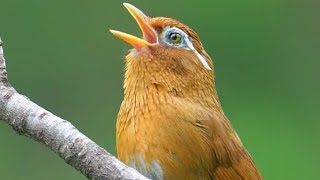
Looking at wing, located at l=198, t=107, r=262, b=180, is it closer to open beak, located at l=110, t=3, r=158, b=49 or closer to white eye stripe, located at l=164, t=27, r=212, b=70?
white eye stripe, located at l=164, t=27, r=212, b=70

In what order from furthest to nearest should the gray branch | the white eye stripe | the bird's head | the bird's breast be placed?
the white eye stripe, the bird's head, the bird's breast, the gray branch

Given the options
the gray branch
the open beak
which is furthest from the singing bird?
the gray branch

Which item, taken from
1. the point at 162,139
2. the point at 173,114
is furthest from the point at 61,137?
the point at 173,114

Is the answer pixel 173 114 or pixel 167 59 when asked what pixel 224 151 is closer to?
pixel 173 114

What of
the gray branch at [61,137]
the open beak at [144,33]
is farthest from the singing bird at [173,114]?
the gray branch at [61,137]

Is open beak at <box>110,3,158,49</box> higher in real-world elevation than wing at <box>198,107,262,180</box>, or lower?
higher

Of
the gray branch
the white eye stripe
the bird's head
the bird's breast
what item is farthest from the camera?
the white eye stripe

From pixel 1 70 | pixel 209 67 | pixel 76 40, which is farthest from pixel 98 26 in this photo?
pixel 1 70
